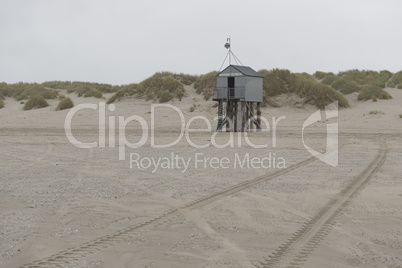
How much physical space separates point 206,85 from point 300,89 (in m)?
7.94

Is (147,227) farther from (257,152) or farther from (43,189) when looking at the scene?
(257,152)

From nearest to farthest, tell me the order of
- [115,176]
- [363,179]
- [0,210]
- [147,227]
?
[147,227]
[0,210]
[363,179]
[115,176]

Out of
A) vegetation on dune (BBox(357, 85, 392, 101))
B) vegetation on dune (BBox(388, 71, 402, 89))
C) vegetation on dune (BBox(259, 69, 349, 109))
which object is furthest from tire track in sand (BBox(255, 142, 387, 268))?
vegetation on dune (BBox(388, 71, 402, 89))

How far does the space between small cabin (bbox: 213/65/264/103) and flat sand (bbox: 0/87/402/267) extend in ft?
28.5

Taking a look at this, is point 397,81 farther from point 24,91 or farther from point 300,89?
point 24,91

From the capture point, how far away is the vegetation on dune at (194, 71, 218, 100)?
1435 inches

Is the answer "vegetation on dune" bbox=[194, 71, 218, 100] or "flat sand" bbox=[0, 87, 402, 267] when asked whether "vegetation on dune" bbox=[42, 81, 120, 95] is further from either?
"flat sand" bbox=[0, 87, 402, 267]

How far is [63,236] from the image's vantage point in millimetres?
5715

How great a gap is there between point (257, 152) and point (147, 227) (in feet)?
30.9

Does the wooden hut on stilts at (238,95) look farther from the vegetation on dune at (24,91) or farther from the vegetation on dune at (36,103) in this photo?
the vegetation on dune at (24,91)

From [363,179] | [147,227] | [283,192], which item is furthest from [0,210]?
[363,179]

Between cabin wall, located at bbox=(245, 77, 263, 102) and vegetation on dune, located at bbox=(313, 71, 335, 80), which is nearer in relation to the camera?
cabin wall, located at bbox=(245, 77, 263, 102)

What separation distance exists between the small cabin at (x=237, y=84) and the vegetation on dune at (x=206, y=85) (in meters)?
10.3

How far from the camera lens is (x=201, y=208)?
7.17m
